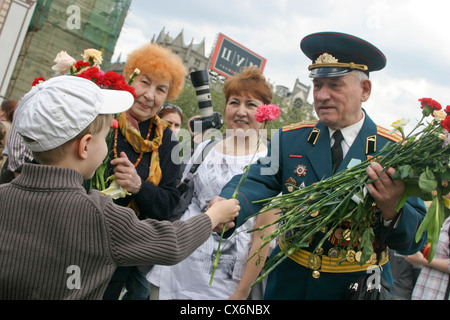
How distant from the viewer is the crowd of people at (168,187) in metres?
1.78

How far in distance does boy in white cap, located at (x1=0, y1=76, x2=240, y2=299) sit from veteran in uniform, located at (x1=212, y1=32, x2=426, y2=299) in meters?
0.91

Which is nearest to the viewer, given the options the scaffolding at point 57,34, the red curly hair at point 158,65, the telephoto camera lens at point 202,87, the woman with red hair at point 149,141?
the woman with red hair at point 149,141

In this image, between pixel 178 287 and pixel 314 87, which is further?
pixel 178 287

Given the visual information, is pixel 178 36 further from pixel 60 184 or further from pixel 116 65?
pixel 60 184

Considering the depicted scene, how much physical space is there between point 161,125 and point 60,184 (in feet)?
5.30

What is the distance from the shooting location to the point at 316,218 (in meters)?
2.31

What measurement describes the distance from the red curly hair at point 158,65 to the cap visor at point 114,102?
122cm

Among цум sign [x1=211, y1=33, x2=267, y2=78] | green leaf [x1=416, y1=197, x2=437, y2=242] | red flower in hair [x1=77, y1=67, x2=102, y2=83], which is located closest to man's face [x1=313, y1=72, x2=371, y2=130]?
green leaf [x1=416, y1=197, x2=437, y2=242]

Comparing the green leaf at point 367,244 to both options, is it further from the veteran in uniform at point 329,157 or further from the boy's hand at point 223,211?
the boy's hand at point 223,211

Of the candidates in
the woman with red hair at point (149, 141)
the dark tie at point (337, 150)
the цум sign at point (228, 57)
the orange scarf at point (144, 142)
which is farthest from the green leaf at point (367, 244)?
the цум sign at point (228, 57)

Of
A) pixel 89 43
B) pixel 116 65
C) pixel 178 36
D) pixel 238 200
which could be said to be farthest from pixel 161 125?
pixel 178 36

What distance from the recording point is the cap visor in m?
1.97

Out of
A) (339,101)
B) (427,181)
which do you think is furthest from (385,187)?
(339,101)

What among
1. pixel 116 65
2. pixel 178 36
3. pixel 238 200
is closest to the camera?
pixel 238 200
